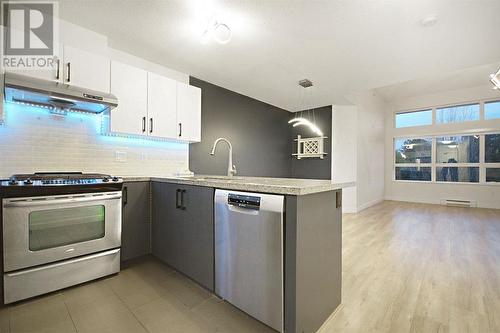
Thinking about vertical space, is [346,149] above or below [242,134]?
below

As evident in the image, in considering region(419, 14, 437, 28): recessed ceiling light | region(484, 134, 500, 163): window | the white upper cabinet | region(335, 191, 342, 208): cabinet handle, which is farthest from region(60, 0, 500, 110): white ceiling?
region(484, 134, 500, 163): window

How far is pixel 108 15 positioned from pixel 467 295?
4093mm

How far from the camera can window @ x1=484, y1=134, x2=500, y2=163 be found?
19.4ft

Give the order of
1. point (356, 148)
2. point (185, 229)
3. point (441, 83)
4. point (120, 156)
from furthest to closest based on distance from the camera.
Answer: point (441, 83) < point (356, 148) < point (120, 156) < point (185, 229)

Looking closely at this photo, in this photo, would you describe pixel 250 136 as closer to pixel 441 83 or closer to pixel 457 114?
pixel 441 83

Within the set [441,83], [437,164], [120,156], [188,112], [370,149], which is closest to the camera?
[120,156]

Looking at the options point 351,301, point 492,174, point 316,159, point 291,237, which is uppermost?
point 316,159

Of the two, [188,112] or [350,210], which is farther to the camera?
[350,210]

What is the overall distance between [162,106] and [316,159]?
13.2 ft

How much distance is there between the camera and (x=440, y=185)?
6.62m

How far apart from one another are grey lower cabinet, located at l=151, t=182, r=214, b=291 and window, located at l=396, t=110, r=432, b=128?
791cm

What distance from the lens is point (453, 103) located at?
6461 mm

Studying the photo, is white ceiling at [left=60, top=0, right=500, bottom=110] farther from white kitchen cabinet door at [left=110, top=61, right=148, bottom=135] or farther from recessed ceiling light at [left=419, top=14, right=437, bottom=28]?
white kitchen cabinet door at [left=110, top=61, right=148, bottom=135]

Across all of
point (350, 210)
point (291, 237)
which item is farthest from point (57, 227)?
point (350, 210)
